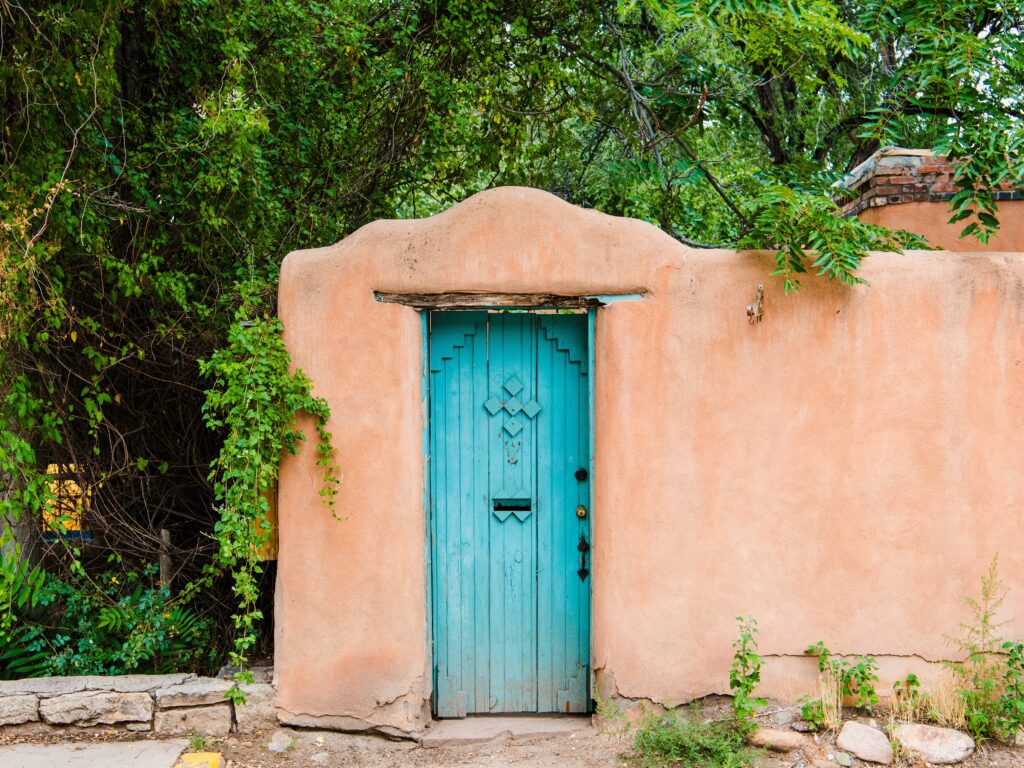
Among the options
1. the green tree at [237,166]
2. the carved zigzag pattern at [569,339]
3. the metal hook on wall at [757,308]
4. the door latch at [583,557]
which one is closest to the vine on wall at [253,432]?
the green tree at [237,166]

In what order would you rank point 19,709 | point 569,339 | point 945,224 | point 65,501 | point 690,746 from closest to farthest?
point 690,746 → point 19,709 → point 569,339 → point 65,501 → point 945,224

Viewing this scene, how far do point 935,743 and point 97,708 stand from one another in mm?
4142

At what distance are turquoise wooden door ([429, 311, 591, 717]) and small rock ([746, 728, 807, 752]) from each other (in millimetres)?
906

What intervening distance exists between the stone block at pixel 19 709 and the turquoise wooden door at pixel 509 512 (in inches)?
79.6

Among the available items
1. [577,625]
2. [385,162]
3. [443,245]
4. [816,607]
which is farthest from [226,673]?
[385,162]

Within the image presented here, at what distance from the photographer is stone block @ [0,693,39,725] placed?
4.30 m

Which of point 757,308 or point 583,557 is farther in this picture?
point 583,557

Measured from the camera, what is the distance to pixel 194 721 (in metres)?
4.34

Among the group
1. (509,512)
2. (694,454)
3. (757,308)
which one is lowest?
(509,512)

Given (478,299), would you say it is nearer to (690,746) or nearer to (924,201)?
(690,746)

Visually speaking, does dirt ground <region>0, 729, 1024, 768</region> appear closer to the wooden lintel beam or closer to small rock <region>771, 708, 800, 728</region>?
small rock <region>771, 708, 800, 728</region>

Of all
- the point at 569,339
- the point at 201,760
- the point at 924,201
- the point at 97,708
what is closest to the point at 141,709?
the point at 97,708

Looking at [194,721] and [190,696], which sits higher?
[190,696]

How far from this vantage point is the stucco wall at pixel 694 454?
433cm
